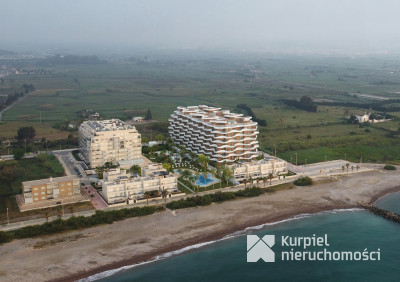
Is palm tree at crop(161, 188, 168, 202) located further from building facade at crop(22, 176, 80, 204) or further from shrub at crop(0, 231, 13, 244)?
shrub at crop(0, 231, 13, 244)

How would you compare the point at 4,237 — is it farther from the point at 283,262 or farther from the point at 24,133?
the point at 24,133

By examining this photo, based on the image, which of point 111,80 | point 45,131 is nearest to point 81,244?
point 45,131

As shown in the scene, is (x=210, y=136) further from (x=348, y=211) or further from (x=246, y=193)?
(x=348, y=211)

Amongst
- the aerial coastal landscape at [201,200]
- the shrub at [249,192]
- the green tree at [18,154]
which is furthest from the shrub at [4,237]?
the green tree at [18,154]

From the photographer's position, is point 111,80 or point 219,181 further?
point 111,80

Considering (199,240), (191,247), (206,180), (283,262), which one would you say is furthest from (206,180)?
(283,262)

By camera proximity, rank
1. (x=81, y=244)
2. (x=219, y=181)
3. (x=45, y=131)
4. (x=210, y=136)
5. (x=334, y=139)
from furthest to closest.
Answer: (x=45, y=131) < (x=334, y=139) < (x=210, y=136) < (x=219, y=181) < (x=81, y=244)
